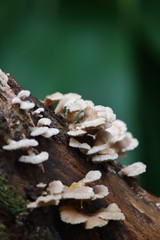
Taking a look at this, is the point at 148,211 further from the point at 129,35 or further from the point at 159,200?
the point at 129,35

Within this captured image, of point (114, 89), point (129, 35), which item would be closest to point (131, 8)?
point (129, 35)

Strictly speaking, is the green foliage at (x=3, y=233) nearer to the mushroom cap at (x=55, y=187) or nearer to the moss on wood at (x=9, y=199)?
the moss on wood at (x=9, y=199)

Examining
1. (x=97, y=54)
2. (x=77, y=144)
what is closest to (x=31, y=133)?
(x=77, y=144)

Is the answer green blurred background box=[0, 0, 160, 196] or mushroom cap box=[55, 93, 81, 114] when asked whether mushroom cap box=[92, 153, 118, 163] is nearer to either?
mushroom cap box=[55, 93, 81, 114]

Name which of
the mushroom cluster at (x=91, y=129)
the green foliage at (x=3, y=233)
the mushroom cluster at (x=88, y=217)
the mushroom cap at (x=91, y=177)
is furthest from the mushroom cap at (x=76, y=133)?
the green foliage at (x=3, y=233)

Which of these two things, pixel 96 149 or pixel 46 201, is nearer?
pixel 46 201

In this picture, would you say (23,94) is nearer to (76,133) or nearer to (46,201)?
(76,133)
